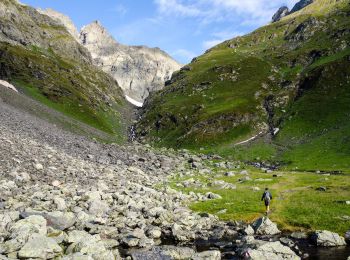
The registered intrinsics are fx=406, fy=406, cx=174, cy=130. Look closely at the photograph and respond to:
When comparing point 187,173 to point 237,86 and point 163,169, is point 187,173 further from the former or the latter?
point 237,86

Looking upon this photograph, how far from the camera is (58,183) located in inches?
2030

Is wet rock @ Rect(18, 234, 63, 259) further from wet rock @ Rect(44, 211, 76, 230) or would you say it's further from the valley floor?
wet rock @ Rect(44, 211, 76, 230)

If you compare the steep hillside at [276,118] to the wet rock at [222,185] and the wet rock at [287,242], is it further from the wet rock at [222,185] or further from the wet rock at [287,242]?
the wet rock at [287,242]

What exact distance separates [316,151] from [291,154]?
6.90m

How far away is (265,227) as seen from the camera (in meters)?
42.8

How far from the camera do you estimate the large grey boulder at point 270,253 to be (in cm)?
3245

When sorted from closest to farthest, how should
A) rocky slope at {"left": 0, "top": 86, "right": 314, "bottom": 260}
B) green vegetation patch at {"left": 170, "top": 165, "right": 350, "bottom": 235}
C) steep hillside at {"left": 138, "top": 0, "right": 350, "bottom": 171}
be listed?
rocky slope at {"left": 0, "top": 86, "right": 314, "bottom": 260}
green vegetation patch at {"left": 170, "top": 165, "right": 350, "bottom": 235}
steep hillside at {"left": 138, "top": 0, "right": 350, "bottom": 171}

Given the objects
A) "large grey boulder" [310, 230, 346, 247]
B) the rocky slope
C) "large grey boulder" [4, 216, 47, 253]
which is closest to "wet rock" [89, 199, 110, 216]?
the rocky slope

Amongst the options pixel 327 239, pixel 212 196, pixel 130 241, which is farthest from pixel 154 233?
pixel 212 196

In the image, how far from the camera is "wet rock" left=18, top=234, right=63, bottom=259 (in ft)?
93.6

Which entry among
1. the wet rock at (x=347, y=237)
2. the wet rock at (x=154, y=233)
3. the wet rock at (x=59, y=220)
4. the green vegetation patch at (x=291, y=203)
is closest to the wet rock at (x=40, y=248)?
the wet rock at (x=59, y=220)

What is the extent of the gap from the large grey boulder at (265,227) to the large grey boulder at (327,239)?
456 cm

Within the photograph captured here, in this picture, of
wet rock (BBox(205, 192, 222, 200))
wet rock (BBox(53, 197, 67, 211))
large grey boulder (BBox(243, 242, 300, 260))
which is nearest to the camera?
large grey boulder (BBox(243, 242, 300, 260))

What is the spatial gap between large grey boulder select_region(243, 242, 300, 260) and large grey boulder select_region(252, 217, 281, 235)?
8.07 metres
